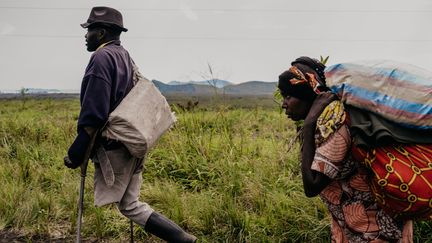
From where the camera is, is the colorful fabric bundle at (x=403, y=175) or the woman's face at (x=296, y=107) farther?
the woman's face at (x=296, y=107)

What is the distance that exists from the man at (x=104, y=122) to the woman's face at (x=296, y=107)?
119cm

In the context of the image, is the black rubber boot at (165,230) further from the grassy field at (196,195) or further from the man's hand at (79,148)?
the man's hand at (79,148)

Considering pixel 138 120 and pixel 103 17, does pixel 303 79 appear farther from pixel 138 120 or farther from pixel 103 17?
pixel 103 17

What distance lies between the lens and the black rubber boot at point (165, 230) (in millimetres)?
3105

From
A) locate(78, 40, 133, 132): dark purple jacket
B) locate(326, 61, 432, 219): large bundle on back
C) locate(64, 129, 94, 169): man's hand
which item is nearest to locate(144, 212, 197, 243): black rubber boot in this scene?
locate(64, 129, 94, 169): man's hand

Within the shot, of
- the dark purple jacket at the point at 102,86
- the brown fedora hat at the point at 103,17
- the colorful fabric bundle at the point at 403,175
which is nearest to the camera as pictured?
the colorful fabric bundle at the point at 403,175

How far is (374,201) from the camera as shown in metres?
1.96

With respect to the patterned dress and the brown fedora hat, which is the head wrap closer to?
the patterned dress

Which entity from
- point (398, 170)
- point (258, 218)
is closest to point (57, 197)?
point (258, 218)

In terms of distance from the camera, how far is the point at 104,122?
2768mm

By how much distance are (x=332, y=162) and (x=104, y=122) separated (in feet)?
4.93

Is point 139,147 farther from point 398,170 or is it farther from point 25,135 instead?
point 25,135

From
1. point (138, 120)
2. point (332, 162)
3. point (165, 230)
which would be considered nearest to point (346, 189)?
point (332, 162)

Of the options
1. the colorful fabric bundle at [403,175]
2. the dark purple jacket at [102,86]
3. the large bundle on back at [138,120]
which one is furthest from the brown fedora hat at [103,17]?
the colorful fabric bundle at [403,175]
